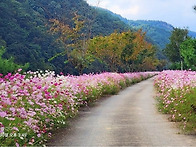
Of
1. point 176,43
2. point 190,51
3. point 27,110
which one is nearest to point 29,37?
point 176,43

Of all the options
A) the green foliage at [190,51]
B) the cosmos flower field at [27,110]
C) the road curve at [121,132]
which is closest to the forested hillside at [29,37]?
the green foliage at [190,51]

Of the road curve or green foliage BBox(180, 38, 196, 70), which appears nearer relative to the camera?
the road curve

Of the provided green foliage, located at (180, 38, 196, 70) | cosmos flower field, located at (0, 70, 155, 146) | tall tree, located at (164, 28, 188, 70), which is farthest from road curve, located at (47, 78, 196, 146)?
tall tree, located at (164, 28, 188, 70)

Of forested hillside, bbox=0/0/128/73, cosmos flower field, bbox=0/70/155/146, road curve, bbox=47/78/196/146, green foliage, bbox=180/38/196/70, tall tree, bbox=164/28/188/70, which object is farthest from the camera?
tall tree, bbox=164/28/188/70

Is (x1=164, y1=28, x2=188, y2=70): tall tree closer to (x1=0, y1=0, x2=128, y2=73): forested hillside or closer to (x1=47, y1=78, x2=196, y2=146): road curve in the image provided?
(x1=0, y1=0, x2=128, y2=73): forested hillside

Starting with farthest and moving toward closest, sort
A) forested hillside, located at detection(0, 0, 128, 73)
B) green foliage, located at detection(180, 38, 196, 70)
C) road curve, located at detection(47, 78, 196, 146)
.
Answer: forested hillside, located at detection(0, 0, 128, 73), green foliage, located at detection(180, 38, 196, 70), road curve, located at detection(47, 78, 196, 146)

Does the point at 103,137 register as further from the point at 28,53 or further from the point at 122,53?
the point at 28,53

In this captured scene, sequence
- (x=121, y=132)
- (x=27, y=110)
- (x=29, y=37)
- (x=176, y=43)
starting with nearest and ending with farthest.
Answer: (x=27, y=110) < (x=121, y=132) < (x=29, y=37) < (x=176, y=43)

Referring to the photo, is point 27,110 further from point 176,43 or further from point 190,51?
point 176,43

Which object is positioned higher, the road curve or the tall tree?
the tall tree

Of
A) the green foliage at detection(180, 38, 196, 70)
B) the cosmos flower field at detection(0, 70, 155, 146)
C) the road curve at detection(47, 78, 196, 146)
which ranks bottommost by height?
the road curve at detection(47, 78, 196, 146)

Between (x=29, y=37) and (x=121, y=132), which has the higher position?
(x=29, y=37)

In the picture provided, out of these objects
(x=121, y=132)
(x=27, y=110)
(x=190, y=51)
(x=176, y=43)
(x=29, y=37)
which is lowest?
(x=121, y=132)

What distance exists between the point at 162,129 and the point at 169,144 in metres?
1.81
